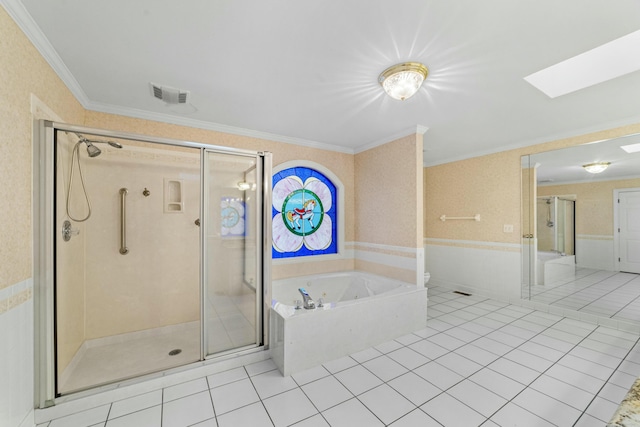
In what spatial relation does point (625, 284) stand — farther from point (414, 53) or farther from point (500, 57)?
point (414, 53)

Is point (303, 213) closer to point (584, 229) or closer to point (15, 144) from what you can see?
point (15, 144)

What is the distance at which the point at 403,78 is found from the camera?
1.95 m

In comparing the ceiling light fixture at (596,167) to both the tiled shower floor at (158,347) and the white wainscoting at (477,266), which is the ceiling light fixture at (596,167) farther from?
the tiled shower floor at (158,347)

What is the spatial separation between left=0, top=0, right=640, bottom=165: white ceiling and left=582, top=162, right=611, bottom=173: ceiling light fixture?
46 centimetres

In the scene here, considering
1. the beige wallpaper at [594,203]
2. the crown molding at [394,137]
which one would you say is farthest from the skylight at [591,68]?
the beige wallpaper at [594,203]

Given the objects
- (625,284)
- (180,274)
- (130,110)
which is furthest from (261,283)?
(625,284)

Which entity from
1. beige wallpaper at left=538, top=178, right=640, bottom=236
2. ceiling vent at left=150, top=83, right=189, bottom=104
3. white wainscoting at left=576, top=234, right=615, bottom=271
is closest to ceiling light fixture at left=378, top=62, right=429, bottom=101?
ceiling vent at left=150, top=83, right=189, bottom=104

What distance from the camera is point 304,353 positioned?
2.22 metres

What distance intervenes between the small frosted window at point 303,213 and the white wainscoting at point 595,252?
328 centimetres

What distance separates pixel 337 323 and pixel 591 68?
2989 millimetres

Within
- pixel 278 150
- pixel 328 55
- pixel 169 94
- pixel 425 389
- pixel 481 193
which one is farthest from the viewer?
pixel 481 193

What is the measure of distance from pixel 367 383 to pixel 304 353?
57 centimetres

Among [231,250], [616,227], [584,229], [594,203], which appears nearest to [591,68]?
[594,203]

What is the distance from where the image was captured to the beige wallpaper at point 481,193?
3.79 meters
